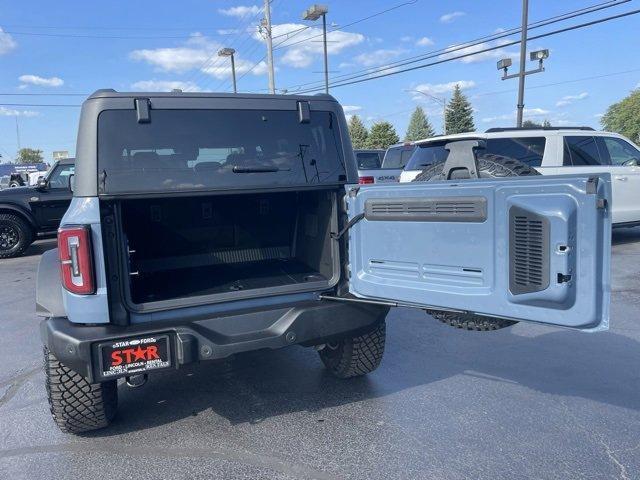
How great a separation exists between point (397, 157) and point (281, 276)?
32.1 feet

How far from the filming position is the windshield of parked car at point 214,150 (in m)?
3.05

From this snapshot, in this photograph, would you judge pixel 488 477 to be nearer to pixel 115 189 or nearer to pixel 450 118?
pixel 115 189

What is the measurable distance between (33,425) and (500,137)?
732 centimetres

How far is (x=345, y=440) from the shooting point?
3.25 metres

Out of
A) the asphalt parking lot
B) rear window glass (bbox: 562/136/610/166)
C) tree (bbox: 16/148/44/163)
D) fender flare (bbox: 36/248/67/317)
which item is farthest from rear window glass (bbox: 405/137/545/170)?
tree (bbox: 16/148/44/163)

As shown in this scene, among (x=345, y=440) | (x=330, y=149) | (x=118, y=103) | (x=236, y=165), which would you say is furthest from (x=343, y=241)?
(x=118, y=103)

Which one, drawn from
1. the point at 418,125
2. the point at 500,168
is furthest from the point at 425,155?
the point at 418,125

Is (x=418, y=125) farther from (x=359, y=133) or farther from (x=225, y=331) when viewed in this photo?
(x=225, y=331)

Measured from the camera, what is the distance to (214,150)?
336 cm

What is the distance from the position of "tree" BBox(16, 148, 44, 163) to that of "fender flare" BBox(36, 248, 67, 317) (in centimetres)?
12923

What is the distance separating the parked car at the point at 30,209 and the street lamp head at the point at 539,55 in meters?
14.3

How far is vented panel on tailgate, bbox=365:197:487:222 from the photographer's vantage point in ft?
8.82

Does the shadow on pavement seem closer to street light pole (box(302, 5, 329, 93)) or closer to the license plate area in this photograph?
the license plate area

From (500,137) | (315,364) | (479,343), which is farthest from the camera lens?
(500,137)
